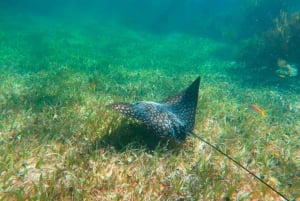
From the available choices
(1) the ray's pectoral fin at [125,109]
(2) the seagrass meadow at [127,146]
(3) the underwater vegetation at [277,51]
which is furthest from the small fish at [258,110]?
(3) the underwater vegetation at [277,51]

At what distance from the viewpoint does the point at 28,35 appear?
75.3ft

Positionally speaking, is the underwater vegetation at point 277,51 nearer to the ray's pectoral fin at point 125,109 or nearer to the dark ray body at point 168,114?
the dark ray body at point 168,114

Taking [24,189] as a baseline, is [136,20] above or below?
above

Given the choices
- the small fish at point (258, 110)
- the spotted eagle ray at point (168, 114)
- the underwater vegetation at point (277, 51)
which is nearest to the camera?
the spotted eagle ray at point (168, 114)

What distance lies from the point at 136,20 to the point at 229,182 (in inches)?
1535

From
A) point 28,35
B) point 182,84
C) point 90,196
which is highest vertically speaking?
point 28,35

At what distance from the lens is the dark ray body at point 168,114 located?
4633mm

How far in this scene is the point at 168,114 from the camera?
4.95 metres

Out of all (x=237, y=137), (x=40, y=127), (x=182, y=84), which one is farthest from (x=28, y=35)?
(x=237, y=137)

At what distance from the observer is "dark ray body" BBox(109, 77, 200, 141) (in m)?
4.63

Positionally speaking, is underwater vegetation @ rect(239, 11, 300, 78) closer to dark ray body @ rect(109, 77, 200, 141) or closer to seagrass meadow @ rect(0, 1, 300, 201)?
seagrass meadow @ rect(0, 1, 300, 201)

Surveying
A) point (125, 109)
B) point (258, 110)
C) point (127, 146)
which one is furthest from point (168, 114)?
point (258, 110)

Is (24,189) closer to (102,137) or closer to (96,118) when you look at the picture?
(102,137)

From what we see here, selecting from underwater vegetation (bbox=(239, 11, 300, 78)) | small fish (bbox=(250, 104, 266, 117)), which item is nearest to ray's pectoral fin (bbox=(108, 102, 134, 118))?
small fish (bbox=(250, 104, 266, 117))
